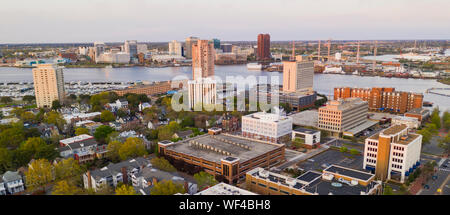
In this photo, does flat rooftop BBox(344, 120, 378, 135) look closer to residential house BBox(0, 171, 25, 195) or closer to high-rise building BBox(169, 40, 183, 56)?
residential house BBox(0, 171, 25, 195)

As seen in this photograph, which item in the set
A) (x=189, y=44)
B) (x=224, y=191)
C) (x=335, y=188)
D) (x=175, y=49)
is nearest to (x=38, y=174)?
(x=224, y=191)

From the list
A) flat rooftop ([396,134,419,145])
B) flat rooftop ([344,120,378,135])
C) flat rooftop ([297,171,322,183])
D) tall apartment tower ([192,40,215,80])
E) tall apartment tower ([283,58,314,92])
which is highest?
tall apartment tower ([192,40,215,80])

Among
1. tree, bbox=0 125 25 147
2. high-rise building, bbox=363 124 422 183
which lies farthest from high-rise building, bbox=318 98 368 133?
tree, bbox=0 125 25 147

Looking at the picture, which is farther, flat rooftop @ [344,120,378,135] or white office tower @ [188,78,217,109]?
white office tower @ [188,78,217,109]

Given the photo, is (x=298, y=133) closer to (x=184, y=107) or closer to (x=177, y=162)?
(x=177, y=162)

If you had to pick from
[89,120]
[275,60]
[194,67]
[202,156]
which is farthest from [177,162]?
[275,60]

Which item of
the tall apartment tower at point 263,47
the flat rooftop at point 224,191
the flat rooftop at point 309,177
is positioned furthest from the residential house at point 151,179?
the tall apartment tower at point 263,47
